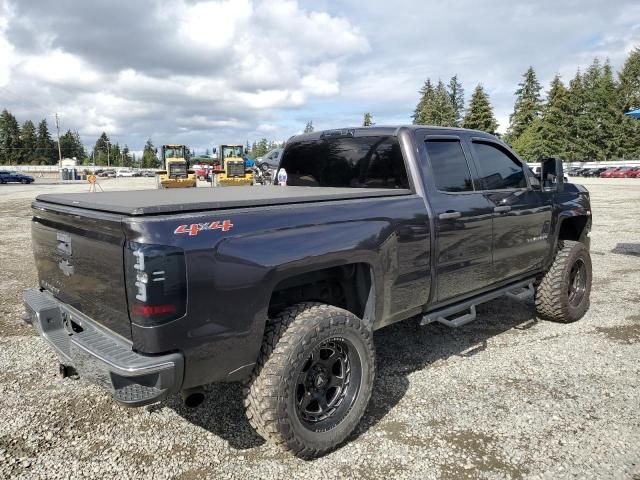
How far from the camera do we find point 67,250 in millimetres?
2879

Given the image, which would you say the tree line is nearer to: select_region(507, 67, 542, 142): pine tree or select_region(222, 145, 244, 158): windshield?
select_region(507, 67, 542, 142): pine tree

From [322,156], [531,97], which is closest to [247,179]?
[322,156]

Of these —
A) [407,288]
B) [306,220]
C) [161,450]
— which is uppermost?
[306,220]

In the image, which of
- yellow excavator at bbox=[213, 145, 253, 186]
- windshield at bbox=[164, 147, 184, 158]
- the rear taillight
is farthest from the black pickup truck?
windshield at bbox=[164, 147, 184, 158]

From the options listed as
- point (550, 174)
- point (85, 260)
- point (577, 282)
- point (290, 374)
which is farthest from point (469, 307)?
point (85, 260)

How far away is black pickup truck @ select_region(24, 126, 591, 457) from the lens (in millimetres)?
2305

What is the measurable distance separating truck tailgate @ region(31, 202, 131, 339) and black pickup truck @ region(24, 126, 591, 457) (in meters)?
0.01

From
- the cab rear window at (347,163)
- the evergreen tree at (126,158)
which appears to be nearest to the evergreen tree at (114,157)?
the evergreen tree at (126,158)

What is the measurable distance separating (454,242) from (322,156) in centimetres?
147

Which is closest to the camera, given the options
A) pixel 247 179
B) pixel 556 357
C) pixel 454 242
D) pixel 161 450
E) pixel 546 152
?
pixel 161 450

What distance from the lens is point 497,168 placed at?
14.5ft

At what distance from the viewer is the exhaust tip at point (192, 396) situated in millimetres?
2497

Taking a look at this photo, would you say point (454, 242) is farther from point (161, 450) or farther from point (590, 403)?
point (161, 450)

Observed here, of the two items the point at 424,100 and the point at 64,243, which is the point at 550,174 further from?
the point at 424,100
